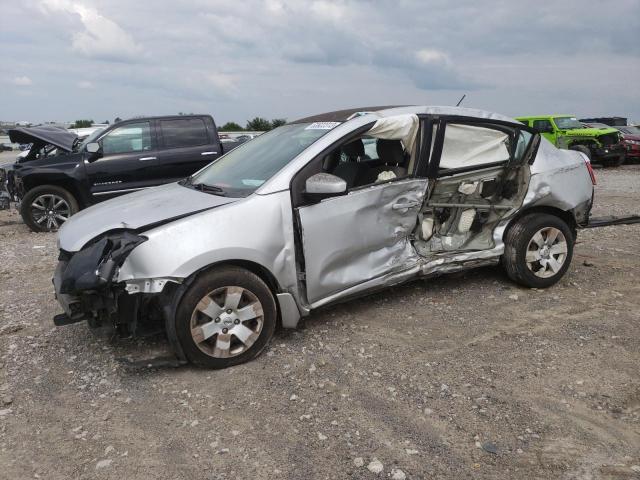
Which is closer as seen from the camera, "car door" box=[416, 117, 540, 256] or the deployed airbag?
the deployed airbag

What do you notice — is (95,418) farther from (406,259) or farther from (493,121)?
(493,121)

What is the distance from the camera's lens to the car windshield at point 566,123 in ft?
59.3

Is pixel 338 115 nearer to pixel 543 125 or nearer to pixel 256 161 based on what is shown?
pixel 256 161

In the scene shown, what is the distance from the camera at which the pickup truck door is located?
919 cm

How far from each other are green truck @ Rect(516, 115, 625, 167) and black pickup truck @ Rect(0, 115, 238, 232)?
1232 cm

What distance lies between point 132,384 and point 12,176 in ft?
24.4

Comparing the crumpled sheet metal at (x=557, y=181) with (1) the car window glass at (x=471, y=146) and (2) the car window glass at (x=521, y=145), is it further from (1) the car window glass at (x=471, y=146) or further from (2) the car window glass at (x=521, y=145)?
(1) the car window glass at (x=471, y=146)

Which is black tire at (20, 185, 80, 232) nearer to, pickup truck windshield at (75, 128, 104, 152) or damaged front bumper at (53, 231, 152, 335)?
pickup truck windshield at (75, 128, 104, 152)

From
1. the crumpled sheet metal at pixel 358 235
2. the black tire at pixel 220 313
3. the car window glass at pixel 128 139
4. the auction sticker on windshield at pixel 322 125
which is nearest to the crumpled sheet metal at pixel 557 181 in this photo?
the crumpled sheet metal at pixel 358 235

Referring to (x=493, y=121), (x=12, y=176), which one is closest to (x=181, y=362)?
(x=493, y=121)

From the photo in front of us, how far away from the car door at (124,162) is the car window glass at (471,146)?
5.81 m

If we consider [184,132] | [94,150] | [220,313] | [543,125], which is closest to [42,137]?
[94,150]

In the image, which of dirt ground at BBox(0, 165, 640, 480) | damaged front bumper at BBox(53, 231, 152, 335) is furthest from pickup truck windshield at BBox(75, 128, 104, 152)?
damaged front bumper at BBox(53, 231, 152, 335)

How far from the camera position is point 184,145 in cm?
936
